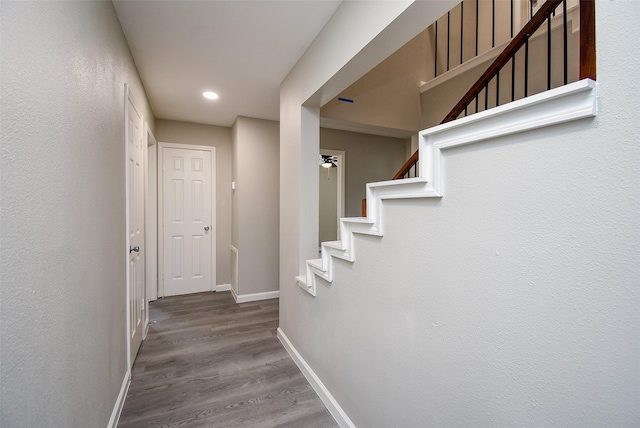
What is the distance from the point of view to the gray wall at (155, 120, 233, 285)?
13.0 feet

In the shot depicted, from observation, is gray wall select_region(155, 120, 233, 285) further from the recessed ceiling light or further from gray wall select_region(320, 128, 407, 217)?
gray wall select_region(320, 128, 407, 217)

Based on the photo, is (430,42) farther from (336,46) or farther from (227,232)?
(227,232)

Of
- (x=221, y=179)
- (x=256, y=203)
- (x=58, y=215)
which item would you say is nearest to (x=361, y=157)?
(x=256, y=203)

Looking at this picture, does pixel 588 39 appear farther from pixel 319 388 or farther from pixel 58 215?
pixel 319 388

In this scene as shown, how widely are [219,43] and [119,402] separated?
2.52m

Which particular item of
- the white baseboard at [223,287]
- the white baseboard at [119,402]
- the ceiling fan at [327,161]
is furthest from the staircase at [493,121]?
the ceiling fan at [327,161]

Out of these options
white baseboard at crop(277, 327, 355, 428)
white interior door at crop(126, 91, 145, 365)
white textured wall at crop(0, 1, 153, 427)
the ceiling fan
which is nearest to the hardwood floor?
white baseboard at crop(277, 327, 355, 428)

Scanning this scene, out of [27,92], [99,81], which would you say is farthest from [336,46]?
[27,92]

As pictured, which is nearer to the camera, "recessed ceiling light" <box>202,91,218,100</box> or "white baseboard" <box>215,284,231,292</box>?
"recessed ceiling light" <box>202,91,218,100</box>

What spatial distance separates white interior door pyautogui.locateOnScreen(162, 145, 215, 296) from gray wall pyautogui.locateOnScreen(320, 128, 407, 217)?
1.88 meters

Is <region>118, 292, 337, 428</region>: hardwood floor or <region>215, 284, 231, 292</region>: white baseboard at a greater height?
<region>215, 284, 231, 292</region>: white baseboard

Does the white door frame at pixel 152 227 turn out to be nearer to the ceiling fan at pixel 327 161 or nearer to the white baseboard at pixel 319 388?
the white baseboard at pixel 319 388

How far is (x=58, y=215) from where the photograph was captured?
37.5 inches

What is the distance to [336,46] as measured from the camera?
65.4 inches
